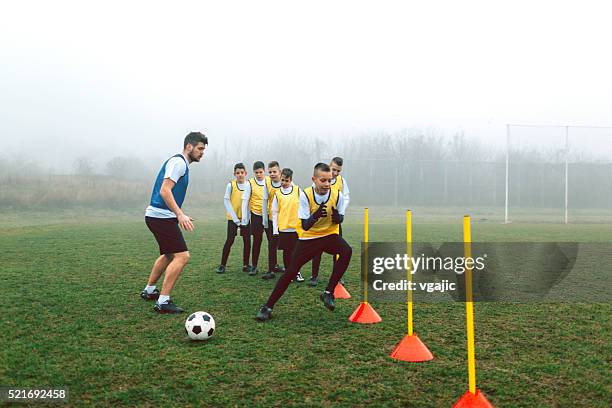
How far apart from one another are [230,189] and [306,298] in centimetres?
285

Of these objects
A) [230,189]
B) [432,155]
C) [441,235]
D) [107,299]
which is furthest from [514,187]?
[107,299]

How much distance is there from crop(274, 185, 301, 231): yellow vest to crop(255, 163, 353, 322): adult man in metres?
1.57

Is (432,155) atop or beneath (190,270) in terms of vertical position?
atop

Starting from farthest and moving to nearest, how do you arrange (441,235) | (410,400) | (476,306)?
1. (441,235)
2. (476,306)
3. (410,400)

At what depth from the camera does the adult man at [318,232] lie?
19.5 feet

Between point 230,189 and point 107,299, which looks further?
point 230,189

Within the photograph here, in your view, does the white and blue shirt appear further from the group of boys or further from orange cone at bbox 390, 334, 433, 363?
orange cone at bbox 390, 334, 433, 363

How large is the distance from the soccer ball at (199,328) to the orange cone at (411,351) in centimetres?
181

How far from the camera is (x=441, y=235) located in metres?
18.0

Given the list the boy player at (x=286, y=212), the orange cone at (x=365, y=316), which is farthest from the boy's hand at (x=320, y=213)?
the boy player at (x=286, y=212)

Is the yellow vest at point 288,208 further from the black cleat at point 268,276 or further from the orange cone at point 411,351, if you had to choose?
the orange cone at point 411,351

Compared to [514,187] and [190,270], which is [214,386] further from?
[514,187]

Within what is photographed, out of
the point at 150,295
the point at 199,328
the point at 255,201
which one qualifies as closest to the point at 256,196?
the point at 255,201

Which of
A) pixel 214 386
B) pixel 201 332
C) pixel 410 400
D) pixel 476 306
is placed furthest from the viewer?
pixel 476 306
